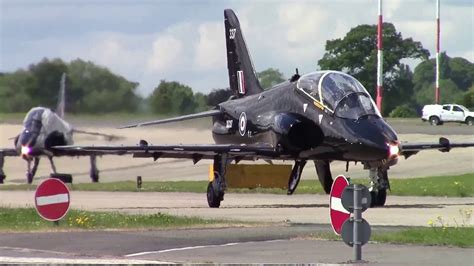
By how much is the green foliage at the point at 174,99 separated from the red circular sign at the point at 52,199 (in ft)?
61.9

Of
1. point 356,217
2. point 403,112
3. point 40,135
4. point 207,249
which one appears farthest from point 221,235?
point 403,112

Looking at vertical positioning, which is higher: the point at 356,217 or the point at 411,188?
the point at 356,217

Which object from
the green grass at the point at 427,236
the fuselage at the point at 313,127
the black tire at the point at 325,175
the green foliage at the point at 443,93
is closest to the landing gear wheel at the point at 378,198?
the fuselage at the point at 313,127

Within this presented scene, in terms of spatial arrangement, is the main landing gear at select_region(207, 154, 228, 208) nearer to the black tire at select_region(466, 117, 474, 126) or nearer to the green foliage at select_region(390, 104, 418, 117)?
the black tire at select_region(466, 117, 474, 126)

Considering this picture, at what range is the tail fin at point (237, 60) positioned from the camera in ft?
122

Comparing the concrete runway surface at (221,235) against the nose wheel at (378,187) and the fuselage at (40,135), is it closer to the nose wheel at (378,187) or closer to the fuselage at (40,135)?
the nose wheel at (378,187)

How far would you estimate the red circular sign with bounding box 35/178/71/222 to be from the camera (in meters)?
22.1

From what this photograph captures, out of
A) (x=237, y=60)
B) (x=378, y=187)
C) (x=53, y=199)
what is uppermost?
(x=237, y=60)

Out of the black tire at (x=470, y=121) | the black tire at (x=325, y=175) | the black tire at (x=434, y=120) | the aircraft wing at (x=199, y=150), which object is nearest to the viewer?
the aircraft wing at (x=199, y=150)

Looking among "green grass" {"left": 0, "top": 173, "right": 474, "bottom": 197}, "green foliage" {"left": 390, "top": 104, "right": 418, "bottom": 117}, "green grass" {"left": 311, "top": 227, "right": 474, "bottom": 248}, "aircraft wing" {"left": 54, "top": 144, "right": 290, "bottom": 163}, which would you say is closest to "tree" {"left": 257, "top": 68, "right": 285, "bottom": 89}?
"green grass" {"left": 0, "top": 173, "right": 474, "bottom": 197}

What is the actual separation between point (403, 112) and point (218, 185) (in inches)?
2350

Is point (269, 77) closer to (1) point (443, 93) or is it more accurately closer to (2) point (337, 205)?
(2) point (337, 205)

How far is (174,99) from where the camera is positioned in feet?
137

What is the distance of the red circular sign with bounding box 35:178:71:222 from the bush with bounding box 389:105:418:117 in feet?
216
